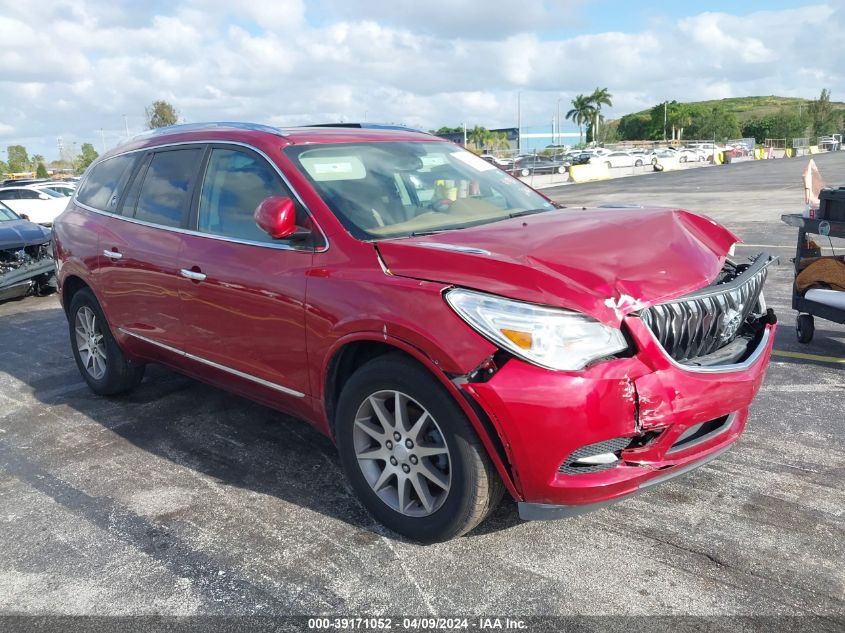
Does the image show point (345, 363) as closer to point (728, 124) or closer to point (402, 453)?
point (402, 453)

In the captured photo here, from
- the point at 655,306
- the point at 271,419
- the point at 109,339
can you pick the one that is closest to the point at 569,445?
the point at 655,306

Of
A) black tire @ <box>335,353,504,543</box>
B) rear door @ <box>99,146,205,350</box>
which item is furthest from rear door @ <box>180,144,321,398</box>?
black tire @ <box>335,353,504,543</box>

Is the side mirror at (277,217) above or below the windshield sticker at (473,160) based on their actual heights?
below

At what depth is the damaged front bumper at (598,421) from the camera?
260cm

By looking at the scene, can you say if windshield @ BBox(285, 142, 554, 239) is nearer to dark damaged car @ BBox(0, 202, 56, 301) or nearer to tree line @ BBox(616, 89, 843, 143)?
dark damaged car @ BBox(0, 202, 56, 301)

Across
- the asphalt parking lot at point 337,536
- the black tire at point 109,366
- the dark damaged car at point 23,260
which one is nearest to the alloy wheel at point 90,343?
the black tire at point 109,366

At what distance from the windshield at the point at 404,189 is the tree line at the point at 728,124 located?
105163 mm

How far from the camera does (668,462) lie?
2803mm

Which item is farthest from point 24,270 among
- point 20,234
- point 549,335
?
point 549,335

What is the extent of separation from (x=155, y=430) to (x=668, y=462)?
3.35 meters

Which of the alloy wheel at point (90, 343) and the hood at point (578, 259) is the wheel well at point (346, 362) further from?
the alloy wheel at point (90, 343)

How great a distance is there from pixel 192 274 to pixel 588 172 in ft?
129

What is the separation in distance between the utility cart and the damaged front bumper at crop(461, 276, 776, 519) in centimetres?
334

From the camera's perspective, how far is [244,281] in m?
3.67
